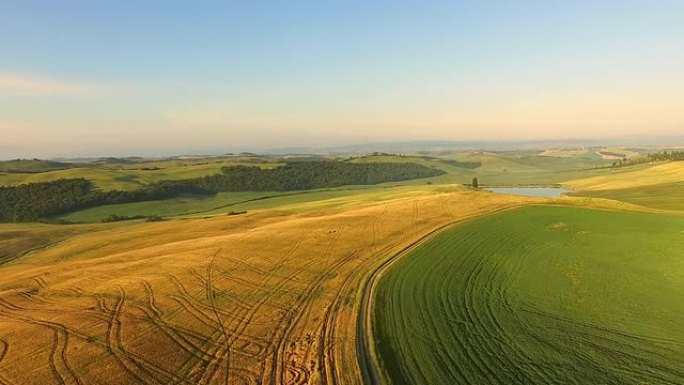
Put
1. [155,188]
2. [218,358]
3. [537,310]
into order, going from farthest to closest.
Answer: [155,188]
[537,310]
[218,358]

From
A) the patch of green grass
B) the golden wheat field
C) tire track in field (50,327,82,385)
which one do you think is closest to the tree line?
the golden wheat field

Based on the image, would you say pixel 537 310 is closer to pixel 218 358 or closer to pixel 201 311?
pixel 218 358

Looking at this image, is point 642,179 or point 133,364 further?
point 642,179

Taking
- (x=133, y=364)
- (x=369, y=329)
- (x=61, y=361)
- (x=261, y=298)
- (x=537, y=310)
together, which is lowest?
(x=537, y=310)

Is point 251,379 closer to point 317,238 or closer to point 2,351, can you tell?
point 2,351

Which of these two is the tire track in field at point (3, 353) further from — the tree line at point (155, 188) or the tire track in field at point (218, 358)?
the tree line at point (155, 188)

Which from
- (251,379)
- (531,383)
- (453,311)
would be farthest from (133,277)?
(531,383)

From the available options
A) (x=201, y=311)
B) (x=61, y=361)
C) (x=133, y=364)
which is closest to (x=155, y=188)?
(x=201, y=311)
